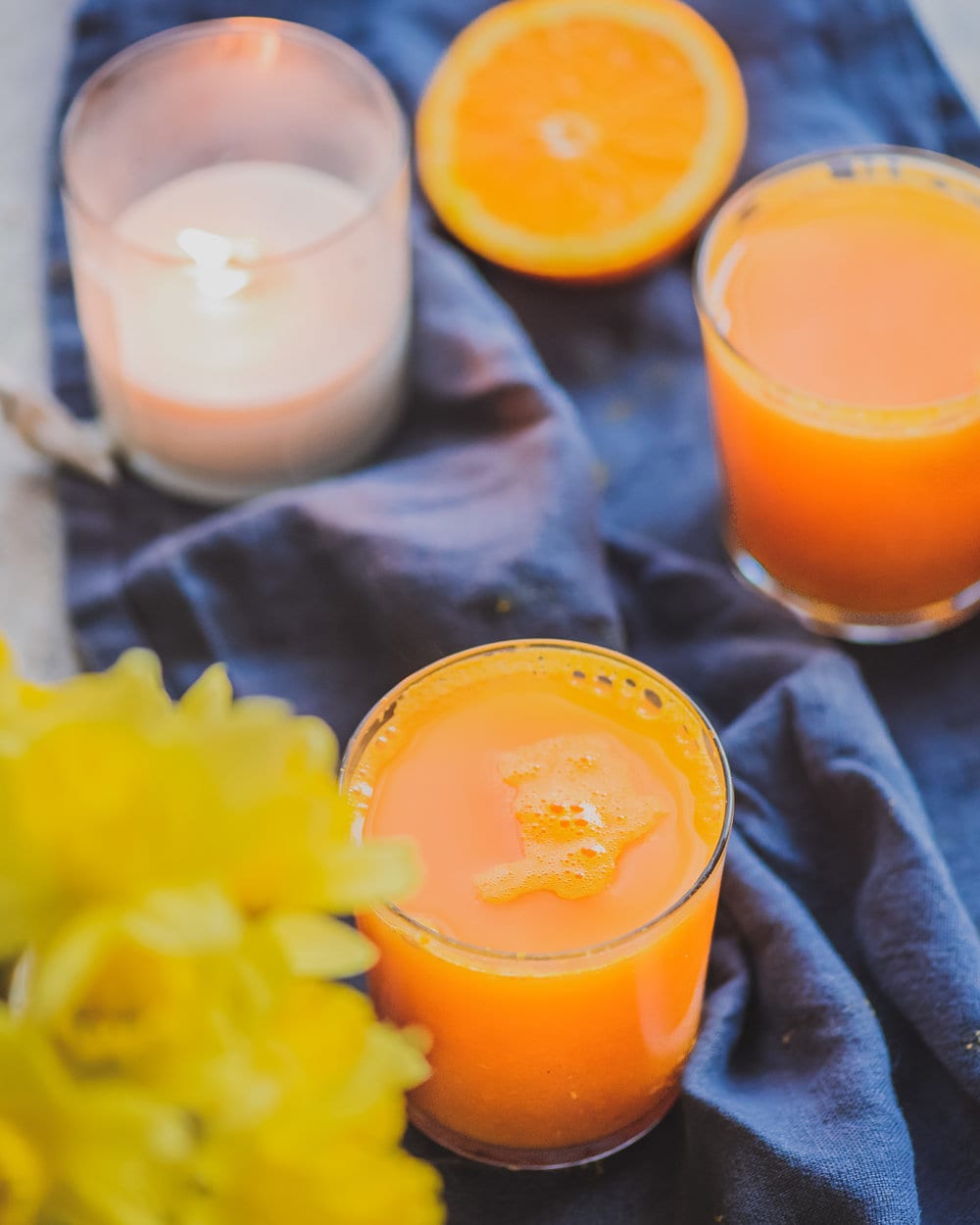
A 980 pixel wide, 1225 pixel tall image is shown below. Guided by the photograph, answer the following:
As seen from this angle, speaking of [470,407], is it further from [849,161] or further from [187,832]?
[187,832]

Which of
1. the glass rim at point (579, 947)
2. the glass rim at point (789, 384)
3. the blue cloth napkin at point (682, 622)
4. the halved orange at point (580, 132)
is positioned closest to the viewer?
the glass rim at point (579, 947)

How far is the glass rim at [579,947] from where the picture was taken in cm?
79

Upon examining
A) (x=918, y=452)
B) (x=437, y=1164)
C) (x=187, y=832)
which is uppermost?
(x=187, y=832)

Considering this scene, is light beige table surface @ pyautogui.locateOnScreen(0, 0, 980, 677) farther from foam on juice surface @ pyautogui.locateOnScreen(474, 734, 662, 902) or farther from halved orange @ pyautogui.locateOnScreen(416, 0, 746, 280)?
foam on juice surface @ pyautogui.locateOnScreen(474, 734, 662, 902)

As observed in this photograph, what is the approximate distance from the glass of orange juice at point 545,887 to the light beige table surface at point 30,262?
0.42 metres

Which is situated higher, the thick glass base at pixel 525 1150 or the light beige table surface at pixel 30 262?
the light beige table surface at pixel 30 262

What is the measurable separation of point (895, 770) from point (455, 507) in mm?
373

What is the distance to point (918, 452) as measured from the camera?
1.09 m

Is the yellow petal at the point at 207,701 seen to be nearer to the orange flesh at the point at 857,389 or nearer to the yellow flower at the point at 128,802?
the yellow flower at the point at 128,802

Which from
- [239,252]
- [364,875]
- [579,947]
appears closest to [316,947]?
[364,875]

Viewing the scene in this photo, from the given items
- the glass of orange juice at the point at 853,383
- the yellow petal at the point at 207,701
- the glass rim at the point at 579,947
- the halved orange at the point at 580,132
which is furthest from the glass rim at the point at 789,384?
the yellow petal at the point at 207,701

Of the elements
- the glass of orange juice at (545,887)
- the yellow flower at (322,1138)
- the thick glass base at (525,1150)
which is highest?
the yellow flower at (322,1138)

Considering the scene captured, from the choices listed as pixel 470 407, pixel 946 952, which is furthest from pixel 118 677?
pixel 470 407

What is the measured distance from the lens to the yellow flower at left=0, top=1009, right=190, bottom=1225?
0.51m
